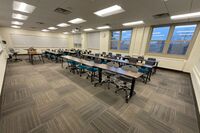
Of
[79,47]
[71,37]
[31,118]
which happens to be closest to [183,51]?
[31,118]

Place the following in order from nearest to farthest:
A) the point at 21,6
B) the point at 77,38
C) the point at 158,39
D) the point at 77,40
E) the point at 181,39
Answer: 1. the point at 21,6
2. the point at 181,39
3. the point at 158,39
4. the point at 77,38
5. the point at 77,40

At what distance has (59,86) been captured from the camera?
10.3 feet

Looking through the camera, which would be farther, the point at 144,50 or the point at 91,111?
the point at 144,50

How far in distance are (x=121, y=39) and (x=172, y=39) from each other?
3735 mm

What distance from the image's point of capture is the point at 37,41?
10547 mm

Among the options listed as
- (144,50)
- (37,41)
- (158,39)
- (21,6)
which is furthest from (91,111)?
(37,41)

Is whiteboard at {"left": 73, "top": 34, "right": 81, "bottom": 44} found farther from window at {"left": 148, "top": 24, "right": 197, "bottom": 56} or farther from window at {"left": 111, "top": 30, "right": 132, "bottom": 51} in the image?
window at {"left": 148, "top": 24, "right": 197, "bottom": 56}

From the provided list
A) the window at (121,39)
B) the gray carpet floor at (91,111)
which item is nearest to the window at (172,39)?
the window at (121,39)

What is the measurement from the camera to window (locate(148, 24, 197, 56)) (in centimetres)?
493

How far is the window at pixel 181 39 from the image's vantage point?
484cm

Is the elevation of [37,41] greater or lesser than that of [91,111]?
greater

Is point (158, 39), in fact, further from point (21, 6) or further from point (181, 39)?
point (21, 6)

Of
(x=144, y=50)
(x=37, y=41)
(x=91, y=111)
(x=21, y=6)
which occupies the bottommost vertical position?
(x=91, y=111)

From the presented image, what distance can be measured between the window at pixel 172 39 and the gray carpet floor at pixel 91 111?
3.57 meters
